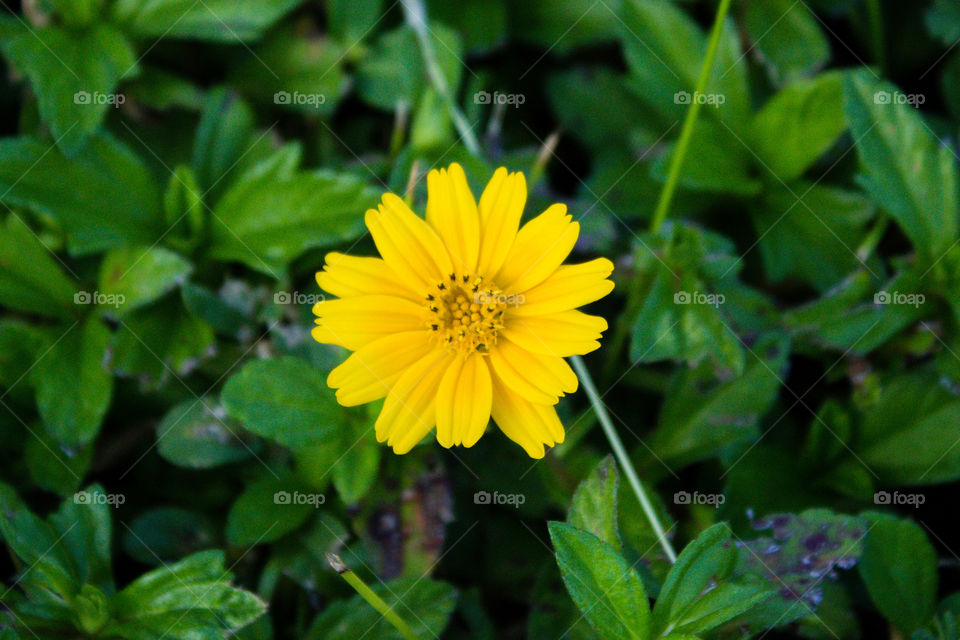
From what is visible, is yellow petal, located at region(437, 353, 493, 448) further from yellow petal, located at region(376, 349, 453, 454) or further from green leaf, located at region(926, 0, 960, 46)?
green leaf, located at region(926, 0, 960, 46)

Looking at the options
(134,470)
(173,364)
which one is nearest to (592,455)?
(173,364)

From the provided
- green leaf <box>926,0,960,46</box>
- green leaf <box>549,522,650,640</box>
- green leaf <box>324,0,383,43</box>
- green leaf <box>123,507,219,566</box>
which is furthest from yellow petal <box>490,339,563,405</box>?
green leaf <box>926,0,960,46</box>

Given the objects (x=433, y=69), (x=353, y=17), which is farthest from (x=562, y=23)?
(x=353, y=17)

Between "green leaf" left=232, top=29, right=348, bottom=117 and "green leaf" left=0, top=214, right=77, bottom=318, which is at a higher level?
"green leaf" left=232, top=29, right=348, bottom=117

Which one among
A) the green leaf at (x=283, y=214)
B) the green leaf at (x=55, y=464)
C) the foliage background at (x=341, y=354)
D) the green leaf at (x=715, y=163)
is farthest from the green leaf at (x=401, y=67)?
the green leaf at (x=55, y=464)

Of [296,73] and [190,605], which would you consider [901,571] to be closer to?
[190,605]

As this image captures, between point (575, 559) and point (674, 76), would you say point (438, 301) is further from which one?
point (674, 76)
